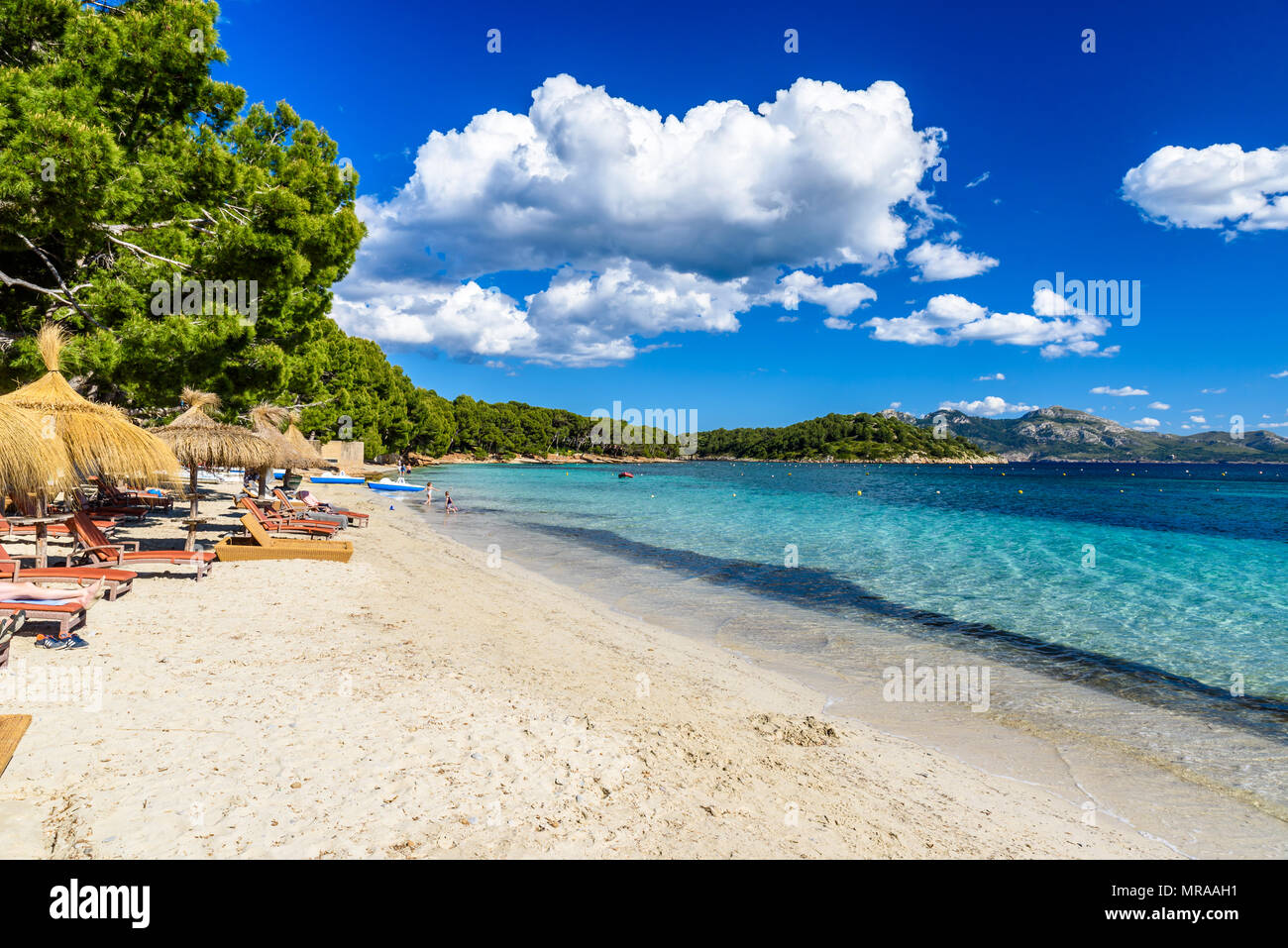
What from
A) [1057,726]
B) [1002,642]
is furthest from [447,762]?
[1002,642]

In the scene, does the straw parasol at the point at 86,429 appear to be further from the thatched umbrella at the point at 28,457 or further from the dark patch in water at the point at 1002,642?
the dark patch in water at the point at 1002,642

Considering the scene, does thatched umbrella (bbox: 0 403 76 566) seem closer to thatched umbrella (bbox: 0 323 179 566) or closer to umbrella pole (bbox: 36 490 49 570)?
thatched umbrella (bbox: 0 323 179 566)

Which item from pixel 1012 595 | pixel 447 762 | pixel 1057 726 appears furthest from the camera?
pixel 1012 595

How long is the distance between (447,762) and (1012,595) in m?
17.0

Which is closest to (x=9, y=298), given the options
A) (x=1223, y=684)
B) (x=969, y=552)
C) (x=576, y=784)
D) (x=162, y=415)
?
(x=162, y=415)

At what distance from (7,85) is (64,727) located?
40.0 feet

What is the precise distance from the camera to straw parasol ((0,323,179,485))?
9617 mm

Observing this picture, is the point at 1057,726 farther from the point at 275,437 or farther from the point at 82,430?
the point at 275,437

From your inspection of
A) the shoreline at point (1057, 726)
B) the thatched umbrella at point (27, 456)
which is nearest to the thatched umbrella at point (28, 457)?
the thatched umbrella at point (27, 456)

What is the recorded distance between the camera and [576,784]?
16.4 feet

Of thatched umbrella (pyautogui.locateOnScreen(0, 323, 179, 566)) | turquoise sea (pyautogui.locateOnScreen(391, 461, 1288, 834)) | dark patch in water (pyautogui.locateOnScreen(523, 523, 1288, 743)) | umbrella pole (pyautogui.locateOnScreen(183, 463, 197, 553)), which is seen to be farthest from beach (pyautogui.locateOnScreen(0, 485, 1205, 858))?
dark patch in water (pyautogui.locateOnScreen(523, 523, 1288, 743))

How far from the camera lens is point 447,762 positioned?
516 cm
